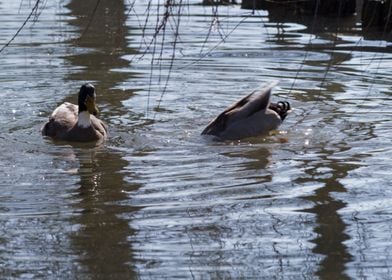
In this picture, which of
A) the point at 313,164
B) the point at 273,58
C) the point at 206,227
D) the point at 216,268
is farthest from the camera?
the point at 273,58

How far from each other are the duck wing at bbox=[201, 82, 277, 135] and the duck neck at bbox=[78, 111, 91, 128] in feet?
4.20

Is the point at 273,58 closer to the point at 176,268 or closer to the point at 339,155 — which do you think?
the point at 339,155

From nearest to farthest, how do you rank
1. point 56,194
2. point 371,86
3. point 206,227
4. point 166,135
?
point 206,227 → point 56,194 → point 166,135 → point 371,86

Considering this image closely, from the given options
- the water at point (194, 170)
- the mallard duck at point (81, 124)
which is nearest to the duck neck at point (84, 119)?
the mallard duck at point (81, 124)

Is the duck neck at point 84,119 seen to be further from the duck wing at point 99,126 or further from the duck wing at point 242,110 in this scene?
the duck wing at point 242,110

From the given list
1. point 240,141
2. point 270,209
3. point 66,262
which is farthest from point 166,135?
point 66,262

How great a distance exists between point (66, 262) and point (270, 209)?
6.34 feet

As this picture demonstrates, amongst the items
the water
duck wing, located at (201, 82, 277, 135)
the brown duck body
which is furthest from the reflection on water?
duck wing, located at (201, 82, 277, 135)

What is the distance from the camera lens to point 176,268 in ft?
22.3

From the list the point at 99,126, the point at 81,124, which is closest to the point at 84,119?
the point at 81,124

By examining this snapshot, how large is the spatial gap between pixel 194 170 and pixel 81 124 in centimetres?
231

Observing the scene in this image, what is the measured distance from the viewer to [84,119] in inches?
453

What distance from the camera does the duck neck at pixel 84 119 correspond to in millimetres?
11395

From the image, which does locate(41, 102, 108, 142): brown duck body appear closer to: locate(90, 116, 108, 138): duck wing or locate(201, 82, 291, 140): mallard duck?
locate(90, 116, 108, 138): duck wing
